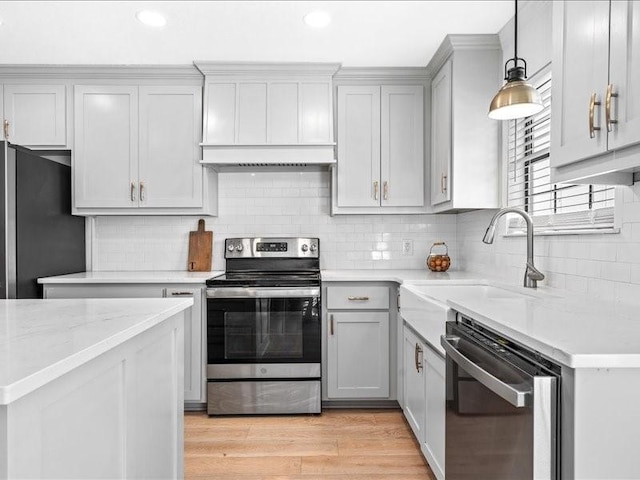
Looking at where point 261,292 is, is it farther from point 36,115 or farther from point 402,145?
point 36,115

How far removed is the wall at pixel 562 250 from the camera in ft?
5.37

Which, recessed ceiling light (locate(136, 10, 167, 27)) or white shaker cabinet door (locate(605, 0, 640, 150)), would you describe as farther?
recessed ceiling light (locate(136, 10, 167, 27))

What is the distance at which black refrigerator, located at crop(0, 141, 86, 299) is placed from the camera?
8.50ft

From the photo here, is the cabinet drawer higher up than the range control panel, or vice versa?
the range control panel

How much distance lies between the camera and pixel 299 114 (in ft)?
10.3

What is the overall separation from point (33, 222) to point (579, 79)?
2966mm

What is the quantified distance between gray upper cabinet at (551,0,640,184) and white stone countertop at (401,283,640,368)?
0.44 m

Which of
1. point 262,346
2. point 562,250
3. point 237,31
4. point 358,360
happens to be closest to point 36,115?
point 237,31

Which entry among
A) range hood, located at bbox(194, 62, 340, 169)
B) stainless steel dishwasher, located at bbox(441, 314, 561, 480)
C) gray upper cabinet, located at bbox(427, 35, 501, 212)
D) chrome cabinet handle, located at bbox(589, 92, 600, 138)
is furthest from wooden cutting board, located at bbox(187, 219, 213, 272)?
chrome cabinet handle, located at bbox(589, 92, 600, 138)

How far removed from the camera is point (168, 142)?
10.4ft

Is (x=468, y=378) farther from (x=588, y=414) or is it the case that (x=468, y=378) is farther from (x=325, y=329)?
(x=325, y=329)

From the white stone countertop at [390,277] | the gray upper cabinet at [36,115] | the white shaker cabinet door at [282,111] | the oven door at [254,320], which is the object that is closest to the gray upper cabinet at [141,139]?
the gray upper cabinet at [36,115]

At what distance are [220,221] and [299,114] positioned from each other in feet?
3.38

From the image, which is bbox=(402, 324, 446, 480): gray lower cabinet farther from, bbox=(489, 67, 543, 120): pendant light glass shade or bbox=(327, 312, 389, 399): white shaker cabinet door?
bbox=(489, 67, 543, 120): pendant light glass shade
